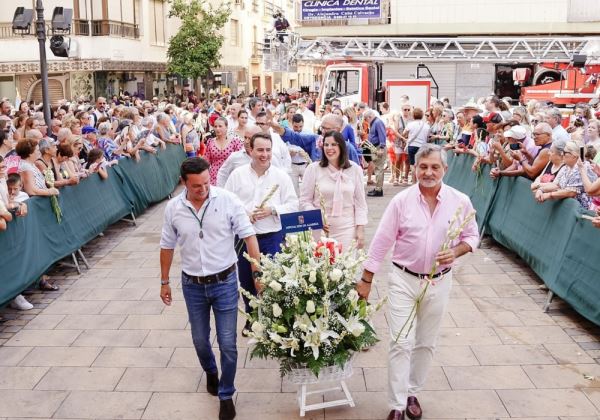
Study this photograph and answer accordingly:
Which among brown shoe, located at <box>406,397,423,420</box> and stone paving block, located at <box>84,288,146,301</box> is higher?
brown shoe, located at <box>406,397,423,420</box>

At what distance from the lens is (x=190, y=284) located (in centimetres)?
521

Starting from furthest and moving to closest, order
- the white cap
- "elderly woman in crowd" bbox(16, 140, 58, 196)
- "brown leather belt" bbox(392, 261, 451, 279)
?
the white cap → "elderly woman in crowd" bbox(16, 140, 58, 196) → "brown leather belt" bbox(392, 261, 451, 279)

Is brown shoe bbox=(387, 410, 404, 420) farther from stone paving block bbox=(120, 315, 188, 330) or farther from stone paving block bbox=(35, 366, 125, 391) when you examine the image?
stone paving block bbox=(120, 315, 188, 330)

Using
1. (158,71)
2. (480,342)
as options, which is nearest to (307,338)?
(480,342)

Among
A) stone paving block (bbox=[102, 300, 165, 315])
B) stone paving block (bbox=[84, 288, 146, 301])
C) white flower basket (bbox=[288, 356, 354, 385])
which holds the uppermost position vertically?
white flower basket (bbox=[288, 356, 354, 385])

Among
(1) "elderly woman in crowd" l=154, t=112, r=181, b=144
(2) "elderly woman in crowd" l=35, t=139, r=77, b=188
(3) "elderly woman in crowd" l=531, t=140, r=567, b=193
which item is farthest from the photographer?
(1) "elderly woman in crowd" l=154, t=112, r=181, b=144

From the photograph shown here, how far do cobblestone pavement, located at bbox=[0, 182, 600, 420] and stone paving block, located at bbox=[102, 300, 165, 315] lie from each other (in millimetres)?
12

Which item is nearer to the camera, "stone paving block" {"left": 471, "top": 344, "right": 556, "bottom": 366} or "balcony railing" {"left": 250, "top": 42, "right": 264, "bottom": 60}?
"stone paving block" {"left": 471, "top": 344, "right": 556, "bottom": 366}

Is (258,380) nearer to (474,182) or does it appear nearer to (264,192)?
(264,192)

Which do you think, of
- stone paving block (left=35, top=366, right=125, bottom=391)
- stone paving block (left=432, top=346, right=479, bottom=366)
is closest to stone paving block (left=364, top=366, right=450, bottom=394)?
stone paving block (left=432, top=346, right=479, bottom=366)

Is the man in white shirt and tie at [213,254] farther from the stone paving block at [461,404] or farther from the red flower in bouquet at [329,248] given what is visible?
the stone paving block at [461,404]

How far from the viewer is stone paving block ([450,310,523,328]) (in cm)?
721

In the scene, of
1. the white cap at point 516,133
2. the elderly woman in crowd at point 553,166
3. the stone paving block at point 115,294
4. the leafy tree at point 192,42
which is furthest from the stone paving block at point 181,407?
the leafy tree at point 192,42

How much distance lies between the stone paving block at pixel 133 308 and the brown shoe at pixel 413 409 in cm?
335
